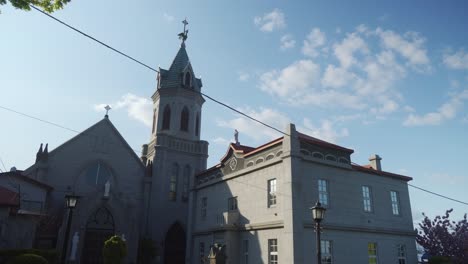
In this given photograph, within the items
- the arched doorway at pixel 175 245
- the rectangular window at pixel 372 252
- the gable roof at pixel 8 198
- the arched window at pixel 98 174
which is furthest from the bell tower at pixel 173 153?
the rectangular window at pixel 372 252

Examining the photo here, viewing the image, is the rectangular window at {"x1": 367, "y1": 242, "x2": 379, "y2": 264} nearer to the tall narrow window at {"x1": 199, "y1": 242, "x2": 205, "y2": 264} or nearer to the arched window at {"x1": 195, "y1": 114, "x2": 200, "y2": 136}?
the tall narrow window at {"x1": 199, "y1": 242, "x2": 205, "y2": 264}

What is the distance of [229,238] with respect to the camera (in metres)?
23.1

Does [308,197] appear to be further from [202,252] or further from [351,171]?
[202,252]

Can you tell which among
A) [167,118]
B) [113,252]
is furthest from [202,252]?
[167,118]

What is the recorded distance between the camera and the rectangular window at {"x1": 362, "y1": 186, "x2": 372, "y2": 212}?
75.3 feet

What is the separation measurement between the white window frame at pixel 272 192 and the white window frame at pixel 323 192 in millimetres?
2565

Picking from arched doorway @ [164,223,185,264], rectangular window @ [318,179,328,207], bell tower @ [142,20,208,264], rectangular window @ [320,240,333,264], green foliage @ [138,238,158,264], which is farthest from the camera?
bell tower @ [142,20,208,264]

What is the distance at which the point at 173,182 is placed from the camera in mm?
36281

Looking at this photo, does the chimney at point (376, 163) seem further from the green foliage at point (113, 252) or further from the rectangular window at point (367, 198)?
the green foliage at point (113, 252)

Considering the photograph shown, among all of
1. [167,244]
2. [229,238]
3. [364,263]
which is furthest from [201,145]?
[364,263]

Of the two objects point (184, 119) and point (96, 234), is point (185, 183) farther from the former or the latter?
point (96, 234)

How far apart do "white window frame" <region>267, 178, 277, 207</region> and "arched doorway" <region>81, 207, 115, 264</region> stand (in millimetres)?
15475

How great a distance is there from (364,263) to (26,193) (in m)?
23.7

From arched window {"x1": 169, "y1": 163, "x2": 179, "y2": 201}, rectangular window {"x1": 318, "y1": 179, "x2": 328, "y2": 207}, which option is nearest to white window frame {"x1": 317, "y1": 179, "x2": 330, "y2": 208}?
rectangular window {"x1": 318, "y1": 179, "x2": 328, "y2": 207}
